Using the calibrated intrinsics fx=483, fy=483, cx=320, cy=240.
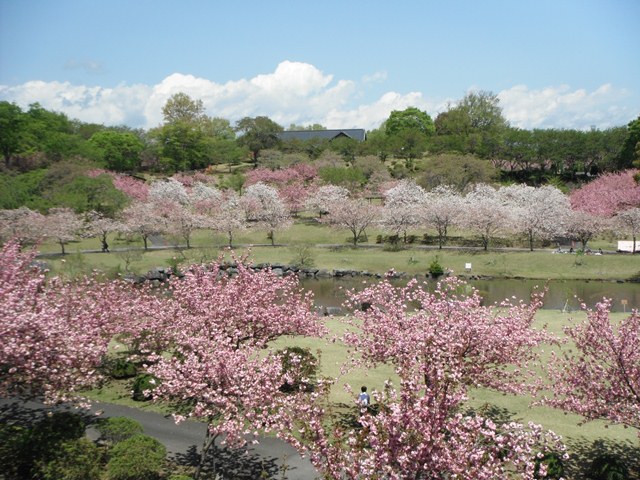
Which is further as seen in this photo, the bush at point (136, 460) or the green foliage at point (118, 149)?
the green foliage at point (118, 149)

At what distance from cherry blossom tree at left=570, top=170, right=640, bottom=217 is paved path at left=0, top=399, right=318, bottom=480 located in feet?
160

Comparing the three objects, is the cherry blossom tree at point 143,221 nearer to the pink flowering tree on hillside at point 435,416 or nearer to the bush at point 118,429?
the bush at point 118,429

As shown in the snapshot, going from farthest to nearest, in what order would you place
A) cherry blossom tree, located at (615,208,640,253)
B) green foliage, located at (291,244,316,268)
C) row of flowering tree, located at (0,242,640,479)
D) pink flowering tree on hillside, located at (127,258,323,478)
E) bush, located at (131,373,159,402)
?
green foliage, located at (291,244,316,268) → cherry blossom tree, located at (615,208,640,253) → bush, located at (131,373,159,402) → pink flowering tree on hillside, located at (127,258,323,478) → row of flowering tree, located at (0,242,640,479)

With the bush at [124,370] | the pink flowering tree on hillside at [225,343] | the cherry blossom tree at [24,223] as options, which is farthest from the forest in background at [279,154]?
the pink flowering tree on hillside at [225,343]

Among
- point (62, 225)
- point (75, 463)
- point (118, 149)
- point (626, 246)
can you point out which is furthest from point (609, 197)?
point (118, 149)

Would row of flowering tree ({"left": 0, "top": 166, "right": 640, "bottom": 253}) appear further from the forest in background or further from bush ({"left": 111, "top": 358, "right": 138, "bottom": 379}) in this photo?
bush ({"left": 111, "top": 358, "right": 138, "bottom": 379})

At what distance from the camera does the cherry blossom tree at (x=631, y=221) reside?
1836 inches

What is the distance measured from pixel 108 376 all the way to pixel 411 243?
1613 inches

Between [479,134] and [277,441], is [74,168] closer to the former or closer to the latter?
[277,441]

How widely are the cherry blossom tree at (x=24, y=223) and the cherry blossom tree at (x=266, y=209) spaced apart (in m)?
23.6

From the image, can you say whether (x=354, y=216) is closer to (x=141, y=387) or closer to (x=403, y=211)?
(x=403, y=211)

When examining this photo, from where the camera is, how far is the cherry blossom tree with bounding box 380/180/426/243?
182 ft

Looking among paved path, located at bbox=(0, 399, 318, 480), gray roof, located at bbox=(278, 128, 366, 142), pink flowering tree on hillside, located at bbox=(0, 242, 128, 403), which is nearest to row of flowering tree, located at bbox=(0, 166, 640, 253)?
paved path, located at bbox=(0, 399, 318, 480)

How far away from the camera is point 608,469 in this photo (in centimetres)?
1273
